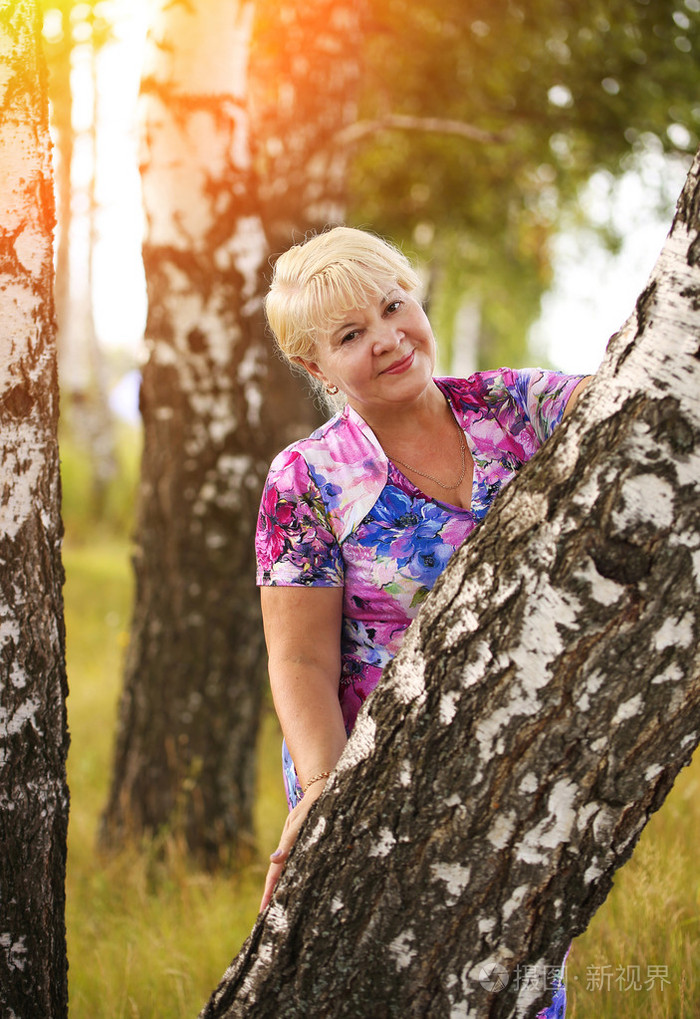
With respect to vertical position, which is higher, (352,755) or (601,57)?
(601,57)

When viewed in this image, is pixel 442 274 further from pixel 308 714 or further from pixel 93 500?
pixel 308 714

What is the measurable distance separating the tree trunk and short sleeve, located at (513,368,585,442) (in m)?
1.01

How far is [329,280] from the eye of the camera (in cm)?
192

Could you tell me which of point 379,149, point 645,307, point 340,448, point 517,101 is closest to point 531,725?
point 645,307

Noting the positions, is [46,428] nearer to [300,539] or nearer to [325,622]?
[300,539]

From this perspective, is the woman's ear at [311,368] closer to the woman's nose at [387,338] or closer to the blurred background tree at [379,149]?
the woman's nose at [387,338]

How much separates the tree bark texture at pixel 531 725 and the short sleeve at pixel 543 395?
0.43m

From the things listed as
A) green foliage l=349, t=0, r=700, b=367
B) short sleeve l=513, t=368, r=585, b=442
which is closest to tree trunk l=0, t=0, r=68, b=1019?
short sleeve l=513, t=368, r=585, b=442

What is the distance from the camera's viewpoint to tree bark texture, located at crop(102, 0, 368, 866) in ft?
12.2

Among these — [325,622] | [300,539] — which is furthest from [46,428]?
[325,622]

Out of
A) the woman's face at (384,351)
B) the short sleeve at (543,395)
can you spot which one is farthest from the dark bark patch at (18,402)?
the short sleeve at (543,395)

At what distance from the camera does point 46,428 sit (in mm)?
1919

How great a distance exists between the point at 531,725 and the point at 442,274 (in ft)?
34.0

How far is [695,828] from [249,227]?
2967 mm
